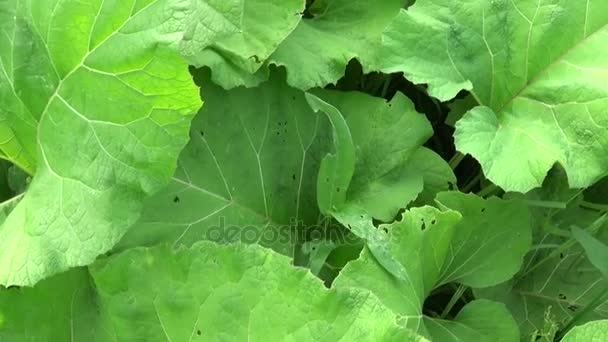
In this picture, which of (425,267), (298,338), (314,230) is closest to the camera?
(298,338)

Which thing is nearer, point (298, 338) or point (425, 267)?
point (298, 338)

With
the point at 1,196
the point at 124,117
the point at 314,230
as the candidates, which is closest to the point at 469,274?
the point at 314,230

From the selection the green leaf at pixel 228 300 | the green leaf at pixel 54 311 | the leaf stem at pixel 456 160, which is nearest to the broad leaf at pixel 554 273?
the leaf stem at pixel 456 160

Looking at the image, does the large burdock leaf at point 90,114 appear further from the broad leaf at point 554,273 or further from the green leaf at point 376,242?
the broad leaf at point 554,273

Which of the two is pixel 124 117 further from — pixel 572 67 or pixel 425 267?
pixel 572 67

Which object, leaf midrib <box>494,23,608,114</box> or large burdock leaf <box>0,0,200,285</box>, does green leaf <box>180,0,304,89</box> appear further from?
leaf midrib <box>494,23,608,114</box>

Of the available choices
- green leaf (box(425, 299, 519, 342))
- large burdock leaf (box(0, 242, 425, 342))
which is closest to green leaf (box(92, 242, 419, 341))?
large burdock leaf (box(0, 242, 425, 342))

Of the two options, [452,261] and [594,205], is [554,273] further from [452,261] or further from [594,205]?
[452,261]
